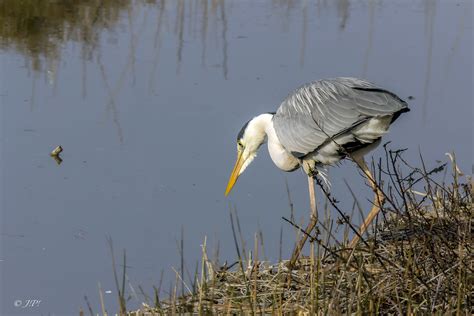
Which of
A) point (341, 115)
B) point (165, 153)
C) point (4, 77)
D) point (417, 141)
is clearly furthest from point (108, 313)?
point (4, 77)

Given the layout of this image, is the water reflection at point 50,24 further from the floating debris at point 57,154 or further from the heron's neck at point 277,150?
the heron's neck at point 277,150

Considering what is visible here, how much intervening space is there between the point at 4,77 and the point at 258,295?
A: 412cm

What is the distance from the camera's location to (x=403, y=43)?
8789 mm

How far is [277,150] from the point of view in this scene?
560 centimetres

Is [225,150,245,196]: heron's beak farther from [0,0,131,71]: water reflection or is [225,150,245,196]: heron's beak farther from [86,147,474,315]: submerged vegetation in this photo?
[0,0,131,71]: water reflection

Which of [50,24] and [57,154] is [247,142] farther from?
[50,24]

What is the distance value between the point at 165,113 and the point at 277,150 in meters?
1.54

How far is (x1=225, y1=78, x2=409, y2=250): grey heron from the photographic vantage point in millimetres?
4938

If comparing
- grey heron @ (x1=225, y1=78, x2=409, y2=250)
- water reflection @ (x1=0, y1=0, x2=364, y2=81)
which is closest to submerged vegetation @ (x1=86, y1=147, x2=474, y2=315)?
grey heron @ (x1=225, y1=78, x2=409, y2=250)

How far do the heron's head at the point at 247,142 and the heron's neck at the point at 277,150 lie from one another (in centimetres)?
4

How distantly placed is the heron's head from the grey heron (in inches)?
1.0

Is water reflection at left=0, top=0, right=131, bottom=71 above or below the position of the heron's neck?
above

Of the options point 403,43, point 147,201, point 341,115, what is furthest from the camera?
point 403,43

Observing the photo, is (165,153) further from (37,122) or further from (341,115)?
(341,115)
